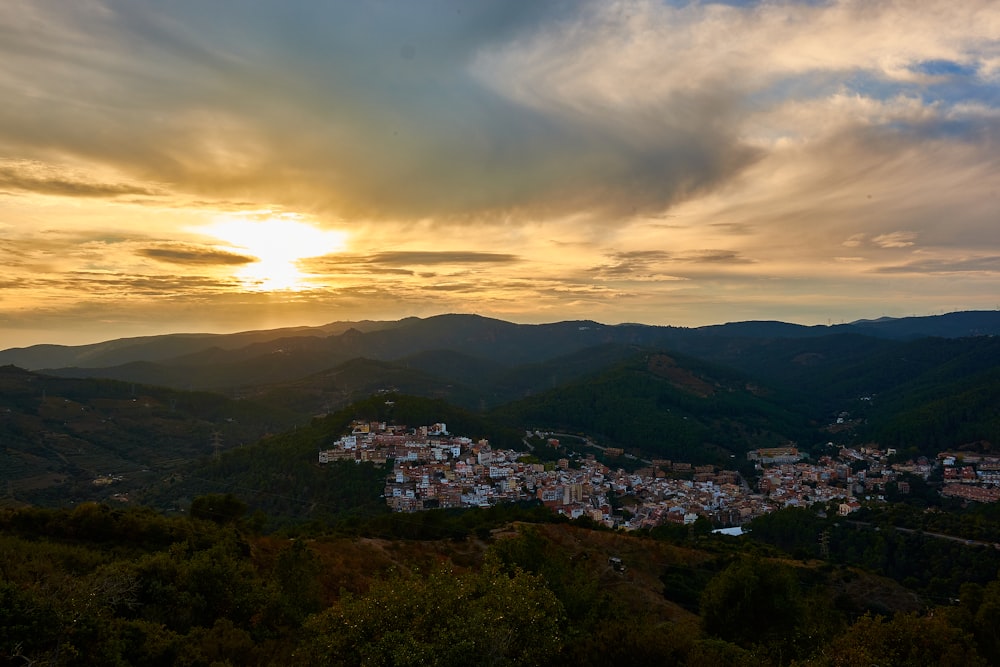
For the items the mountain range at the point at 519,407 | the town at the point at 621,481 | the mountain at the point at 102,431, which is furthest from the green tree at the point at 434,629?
the mountain range at the point at 519,407

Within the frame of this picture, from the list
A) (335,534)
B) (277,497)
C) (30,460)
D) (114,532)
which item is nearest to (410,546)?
(335,534)

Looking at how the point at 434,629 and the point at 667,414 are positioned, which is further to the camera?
the point at 667,414

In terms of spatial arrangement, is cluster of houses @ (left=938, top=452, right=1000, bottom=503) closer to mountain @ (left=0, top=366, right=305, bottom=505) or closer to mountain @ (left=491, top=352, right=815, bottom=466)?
mountain @ (left=491, top=352, right=815, bottom=466)

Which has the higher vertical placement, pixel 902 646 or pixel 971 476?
pixel 902 646

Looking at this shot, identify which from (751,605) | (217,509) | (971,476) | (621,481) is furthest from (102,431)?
(971,476)

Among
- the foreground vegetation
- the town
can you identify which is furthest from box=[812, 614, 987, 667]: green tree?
the town

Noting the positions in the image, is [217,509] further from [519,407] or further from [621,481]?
[519,407]

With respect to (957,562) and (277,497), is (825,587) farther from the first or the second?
(277,497)
